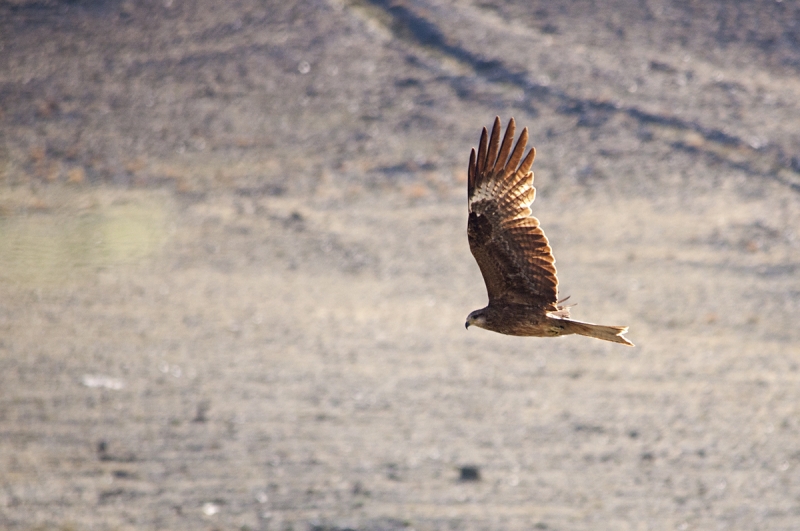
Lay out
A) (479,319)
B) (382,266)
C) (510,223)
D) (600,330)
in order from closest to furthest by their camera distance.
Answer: (600,330) → (510,223) → (479,319) → (382,266)

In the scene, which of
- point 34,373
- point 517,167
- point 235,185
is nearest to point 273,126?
point 235,185

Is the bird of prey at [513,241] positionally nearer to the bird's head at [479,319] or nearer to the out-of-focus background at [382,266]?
the bird's head at [479,319]

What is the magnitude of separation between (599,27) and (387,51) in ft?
18.2

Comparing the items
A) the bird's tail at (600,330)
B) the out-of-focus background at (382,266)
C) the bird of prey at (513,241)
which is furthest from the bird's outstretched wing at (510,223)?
the out-of-focus background at (382,266)

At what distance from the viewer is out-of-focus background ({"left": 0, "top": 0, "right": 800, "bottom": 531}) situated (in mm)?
14742

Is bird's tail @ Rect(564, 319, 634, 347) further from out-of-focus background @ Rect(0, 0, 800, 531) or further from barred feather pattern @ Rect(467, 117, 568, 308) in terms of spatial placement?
out-of-focus background @ Rect(0, 0, 800, 531)

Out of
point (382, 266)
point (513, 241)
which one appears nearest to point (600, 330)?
point (513, 241)

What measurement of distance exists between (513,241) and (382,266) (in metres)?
13.7

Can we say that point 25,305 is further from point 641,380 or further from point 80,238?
point 641,380

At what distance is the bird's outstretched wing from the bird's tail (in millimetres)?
256

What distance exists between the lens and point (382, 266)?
2162 centimetres

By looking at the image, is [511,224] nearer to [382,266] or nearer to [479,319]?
[479,319]

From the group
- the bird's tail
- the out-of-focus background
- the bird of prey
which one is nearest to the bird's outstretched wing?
the bird of prey

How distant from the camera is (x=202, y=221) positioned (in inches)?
927
